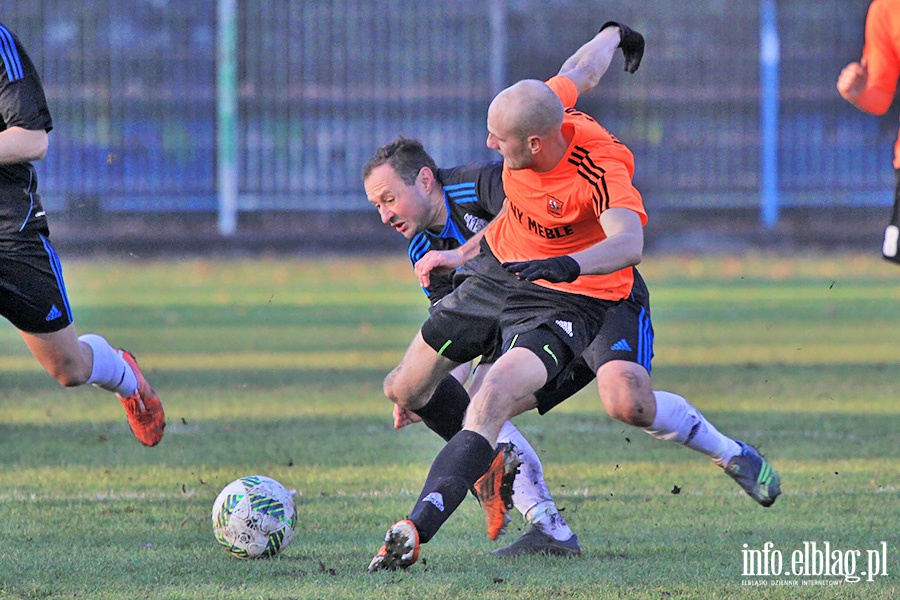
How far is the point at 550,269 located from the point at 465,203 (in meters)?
1.44

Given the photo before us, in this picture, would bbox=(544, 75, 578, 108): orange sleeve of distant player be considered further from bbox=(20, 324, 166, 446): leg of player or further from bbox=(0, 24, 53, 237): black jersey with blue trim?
bbox=(20, 324, 166, 446): leg of player

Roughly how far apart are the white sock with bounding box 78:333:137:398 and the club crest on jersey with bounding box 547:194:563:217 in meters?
2.52

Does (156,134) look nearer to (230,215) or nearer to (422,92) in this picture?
(230,215)

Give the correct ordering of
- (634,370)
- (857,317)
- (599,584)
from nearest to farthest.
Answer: (599,584)
(634,370)
(857,317)

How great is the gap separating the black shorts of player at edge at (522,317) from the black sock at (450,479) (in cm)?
53

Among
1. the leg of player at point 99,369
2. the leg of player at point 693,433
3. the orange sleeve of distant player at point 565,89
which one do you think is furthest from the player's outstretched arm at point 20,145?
the leg of player at point 693,433

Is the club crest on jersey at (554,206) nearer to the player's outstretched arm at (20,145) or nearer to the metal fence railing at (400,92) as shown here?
the player's outstretched arm at (20,145)

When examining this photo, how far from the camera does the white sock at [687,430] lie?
19.8 ft

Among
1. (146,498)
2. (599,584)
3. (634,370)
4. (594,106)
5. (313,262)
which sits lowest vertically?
(313,262)

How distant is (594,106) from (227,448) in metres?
22.1

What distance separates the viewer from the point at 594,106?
29422mm

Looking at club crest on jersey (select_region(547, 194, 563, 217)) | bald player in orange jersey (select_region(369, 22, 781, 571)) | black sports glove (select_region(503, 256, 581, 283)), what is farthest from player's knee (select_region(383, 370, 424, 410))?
black sports glove (select_region(503, 256, 581, 283))

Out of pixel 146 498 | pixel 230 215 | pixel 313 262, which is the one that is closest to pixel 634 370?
pixel 146 498

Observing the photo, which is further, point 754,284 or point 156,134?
point 156,134
